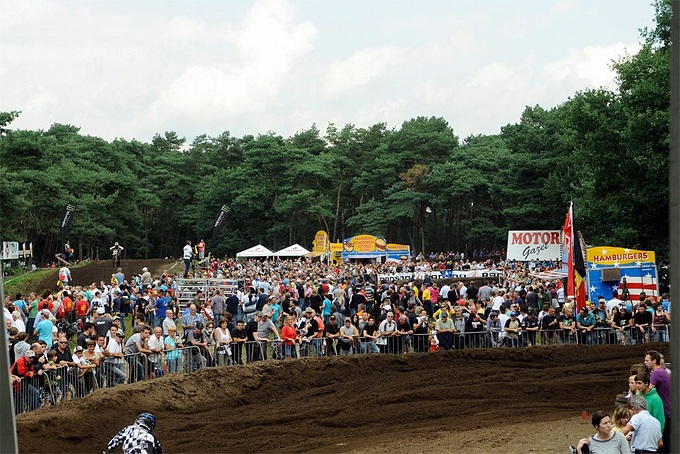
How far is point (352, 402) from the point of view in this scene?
56.7ft

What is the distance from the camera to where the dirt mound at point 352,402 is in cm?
1429

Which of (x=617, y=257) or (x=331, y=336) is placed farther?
(x=617, y=257)

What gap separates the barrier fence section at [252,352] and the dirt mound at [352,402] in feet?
1.92

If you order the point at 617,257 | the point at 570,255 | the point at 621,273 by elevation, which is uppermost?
the point at 570,255

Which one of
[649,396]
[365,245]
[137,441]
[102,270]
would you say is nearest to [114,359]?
[137,441]

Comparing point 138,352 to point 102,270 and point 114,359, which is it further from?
point 102,270

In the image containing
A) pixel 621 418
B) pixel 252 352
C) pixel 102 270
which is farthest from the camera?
pixel 102 270

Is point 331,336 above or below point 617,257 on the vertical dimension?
below

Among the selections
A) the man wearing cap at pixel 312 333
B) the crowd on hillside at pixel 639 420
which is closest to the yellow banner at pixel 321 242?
the man wearing cap at pixel 312 333

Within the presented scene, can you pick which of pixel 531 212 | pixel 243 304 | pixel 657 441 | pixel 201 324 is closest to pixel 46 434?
pixel 201 324

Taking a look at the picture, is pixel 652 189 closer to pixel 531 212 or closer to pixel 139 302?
pixel 139 302

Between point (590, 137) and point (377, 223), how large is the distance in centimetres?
4506

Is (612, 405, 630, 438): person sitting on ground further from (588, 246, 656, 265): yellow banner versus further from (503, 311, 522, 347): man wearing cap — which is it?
(588, 246, 656, 265): yellow banner

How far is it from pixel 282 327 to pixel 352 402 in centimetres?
709
